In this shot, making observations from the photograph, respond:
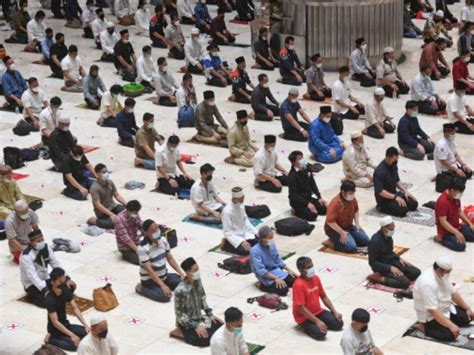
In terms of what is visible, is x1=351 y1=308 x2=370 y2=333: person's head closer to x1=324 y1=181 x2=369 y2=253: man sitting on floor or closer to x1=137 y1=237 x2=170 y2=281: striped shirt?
x1=137 y1=237 x2=170 y2=281: striped shirt

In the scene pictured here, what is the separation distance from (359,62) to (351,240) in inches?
421

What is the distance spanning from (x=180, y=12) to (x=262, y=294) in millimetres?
19909

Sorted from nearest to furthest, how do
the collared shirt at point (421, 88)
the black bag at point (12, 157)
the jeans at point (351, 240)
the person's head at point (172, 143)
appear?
the jeans at point (351, 240)
the person's head at point (172, 143)
the black bag at point (12, 157)
the collared shirt at point (421, 88)

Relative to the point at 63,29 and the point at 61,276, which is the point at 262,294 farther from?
the point at 63,29

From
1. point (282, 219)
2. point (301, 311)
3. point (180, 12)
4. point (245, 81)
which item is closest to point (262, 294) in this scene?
point (301, 311)

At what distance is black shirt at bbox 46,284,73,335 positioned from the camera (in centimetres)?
1589

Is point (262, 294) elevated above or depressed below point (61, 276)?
below

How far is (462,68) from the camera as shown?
90.1 feet

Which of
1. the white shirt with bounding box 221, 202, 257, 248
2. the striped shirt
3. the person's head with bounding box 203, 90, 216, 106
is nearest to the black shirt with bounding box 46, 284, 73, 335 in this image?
the striped shirt

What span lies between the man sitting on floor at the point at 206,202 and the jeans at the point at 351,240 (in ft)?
6.78

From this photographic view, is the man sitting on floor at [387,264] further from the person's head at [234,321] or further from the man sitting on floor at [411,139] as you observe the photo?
the man sitting on floor at [411,139]

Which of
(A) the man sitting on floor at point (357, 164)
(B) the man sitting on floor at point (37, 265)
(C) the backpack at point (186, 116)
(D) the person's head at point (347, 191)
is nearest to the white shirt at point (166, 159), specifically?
(A) the man sitting on floor at point (357, 164)

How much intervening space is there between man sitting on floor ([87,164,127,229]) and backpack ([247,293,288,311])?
356 centimetres

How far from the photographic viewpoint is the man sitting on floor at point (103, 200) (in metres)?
20.2
